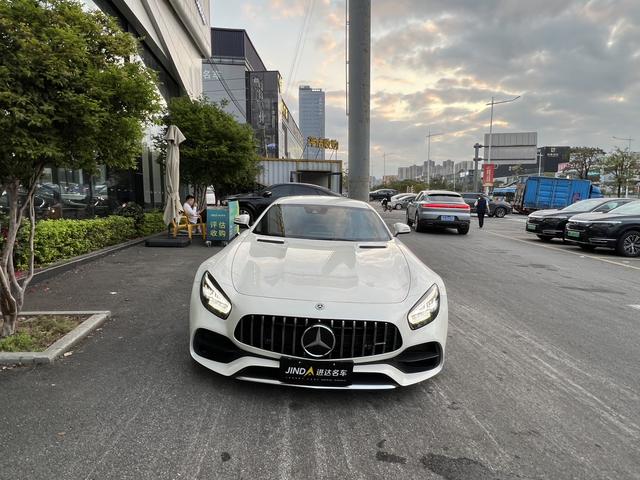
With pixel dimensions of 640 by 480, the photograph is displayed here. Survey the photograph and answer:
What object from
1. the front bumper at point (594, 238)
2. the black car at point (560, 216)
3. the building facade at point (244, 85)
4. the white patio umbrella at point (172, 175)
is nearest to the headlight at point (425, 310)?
the white patio umbrella at point (172, 175)

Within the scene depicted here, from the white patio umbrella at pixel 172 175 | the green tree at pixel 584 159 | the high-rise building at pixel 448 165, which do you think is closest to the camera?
the white patio umbrella at pixel 172 175

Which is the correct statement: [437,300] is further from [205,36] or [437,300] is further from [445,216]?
[205,36]

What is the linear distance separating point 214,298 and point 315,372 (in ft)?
2.95

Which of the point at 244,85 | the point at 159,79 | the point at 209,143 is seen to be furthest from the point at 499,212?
the point at 244,85

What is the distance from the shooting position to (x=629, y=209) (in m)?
11.1

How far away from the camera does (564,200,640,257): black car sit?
1067cm

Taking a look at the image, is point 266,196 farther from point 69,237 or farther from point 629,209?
point 629,209

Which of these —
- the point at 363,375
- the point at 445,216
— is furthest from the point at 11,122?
the point at 445,216

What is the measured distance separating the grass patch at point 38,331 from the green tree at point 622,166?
49181 millimetres

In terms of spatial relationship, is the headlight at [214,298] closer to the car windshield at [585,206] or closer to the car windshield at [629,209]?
the car windshield at [629,209]

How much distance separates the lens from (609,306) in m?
5.77

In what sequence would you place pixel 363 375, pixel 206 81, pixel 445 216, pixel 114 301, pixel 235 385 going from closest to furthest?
pixel 363 375, pixel 235 385, pixel 114 301, pixel 445 216, pixel 206 81

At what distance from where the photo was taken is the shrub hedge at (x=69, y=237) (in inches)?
237

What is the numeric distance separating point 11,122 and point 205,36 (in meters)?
24.2
